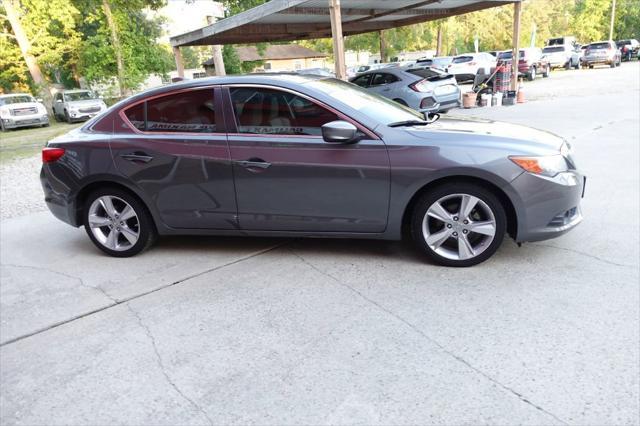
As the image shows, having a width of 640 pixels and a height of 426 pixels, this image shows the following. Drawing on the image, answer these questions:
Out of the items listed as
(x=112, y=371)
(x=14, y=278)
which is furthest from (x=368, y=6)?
(x=112, y=371)

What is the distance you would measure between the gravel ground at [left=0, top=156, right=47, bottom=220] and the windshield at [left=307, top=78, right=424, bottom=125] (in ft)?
15.8

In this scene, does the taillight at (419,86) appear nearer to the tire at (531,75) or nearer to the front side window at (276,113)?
the front side window at (276,113)

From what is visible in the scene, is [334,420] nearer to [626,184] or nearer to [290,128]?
[290,128]

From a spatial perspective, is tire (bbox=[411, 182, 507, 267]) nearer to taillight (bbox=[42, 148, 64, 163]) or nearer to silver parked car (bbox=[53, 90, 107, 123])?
taillight (bbox=[42, 148, 64, 163])

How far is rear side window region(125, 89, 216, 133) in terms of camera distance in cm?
420

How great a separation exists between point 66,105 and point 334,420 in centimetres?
2394

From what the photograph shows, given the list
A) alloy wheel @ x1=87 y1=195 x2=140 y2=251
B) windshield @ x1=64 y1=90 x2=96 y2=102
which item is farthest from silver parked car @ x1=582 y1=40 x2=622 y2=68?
alloy wheel @ x1=87 y1=195 x2=140 y2=251

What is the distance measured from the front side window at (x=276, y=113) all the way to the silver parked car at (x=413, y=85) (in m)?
8.61

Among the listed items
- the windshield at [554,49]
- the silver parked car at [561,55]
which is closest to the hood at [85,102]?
the silver parked car at [561,55]

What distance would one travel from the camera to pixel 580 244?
4.18 meters

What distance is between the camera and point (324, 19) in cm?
1488

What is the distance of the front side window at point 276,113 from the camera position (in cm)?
396

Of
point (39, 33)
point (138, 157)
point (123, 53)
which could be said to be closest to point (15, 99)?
point (123, 53)

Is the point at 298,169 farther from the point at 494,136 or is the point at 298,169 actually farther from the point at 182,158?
the point at 494,136
